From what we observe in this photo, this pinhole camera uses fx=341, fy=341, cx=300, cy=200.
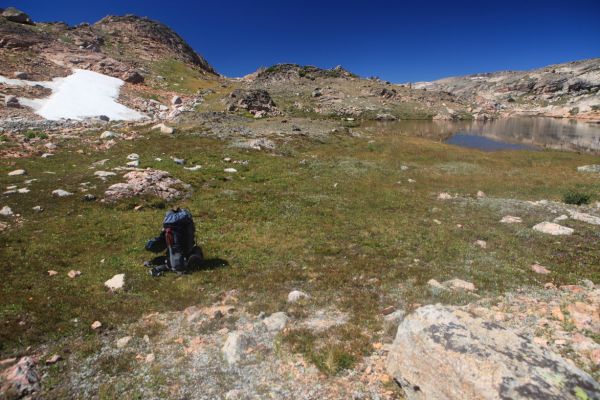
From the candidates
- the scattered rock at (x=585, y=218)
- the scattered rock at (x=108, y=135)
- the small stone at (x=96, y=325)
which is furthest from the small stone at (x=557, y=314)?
the scattered rock at (x=108, y=135)

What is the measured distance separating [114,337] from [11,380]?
8.21ft

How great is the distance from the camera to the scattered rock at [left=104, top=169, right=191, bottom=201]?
74.5 feet

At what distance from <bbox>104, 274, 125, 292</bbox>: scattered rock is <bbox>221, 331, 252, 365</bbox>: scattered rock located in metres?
5.54

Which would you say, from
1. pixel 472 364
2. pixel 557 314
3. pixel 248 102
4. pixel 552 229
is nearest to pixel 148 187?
pixel 472 364

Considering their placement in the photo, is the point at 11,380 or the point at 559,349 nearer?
the point at 11,380

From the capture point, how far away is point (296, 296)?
12383 millimetres

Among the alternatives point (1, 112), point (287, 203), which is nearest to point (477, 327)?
point (287, 203)

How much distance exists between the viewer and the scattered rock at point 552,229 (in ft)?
61.5

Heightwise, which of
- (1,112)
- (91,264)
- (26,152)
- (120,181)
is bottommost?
(91,264)

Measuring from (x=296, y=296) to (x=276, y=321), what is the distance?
171 centimetres

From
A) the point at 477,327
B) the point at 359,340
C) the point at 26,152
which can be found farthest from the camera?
the point at 26,152

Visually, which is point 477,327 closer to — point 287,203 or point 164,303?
point 164,303

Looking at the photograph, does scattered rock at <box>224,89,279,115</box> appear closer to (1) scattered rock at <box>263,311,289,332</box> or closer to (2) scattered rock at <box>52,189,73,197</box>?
(2) scattered rock at <box>52,189,73,197</box>

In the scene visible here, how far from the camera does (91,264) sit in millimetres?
14547
